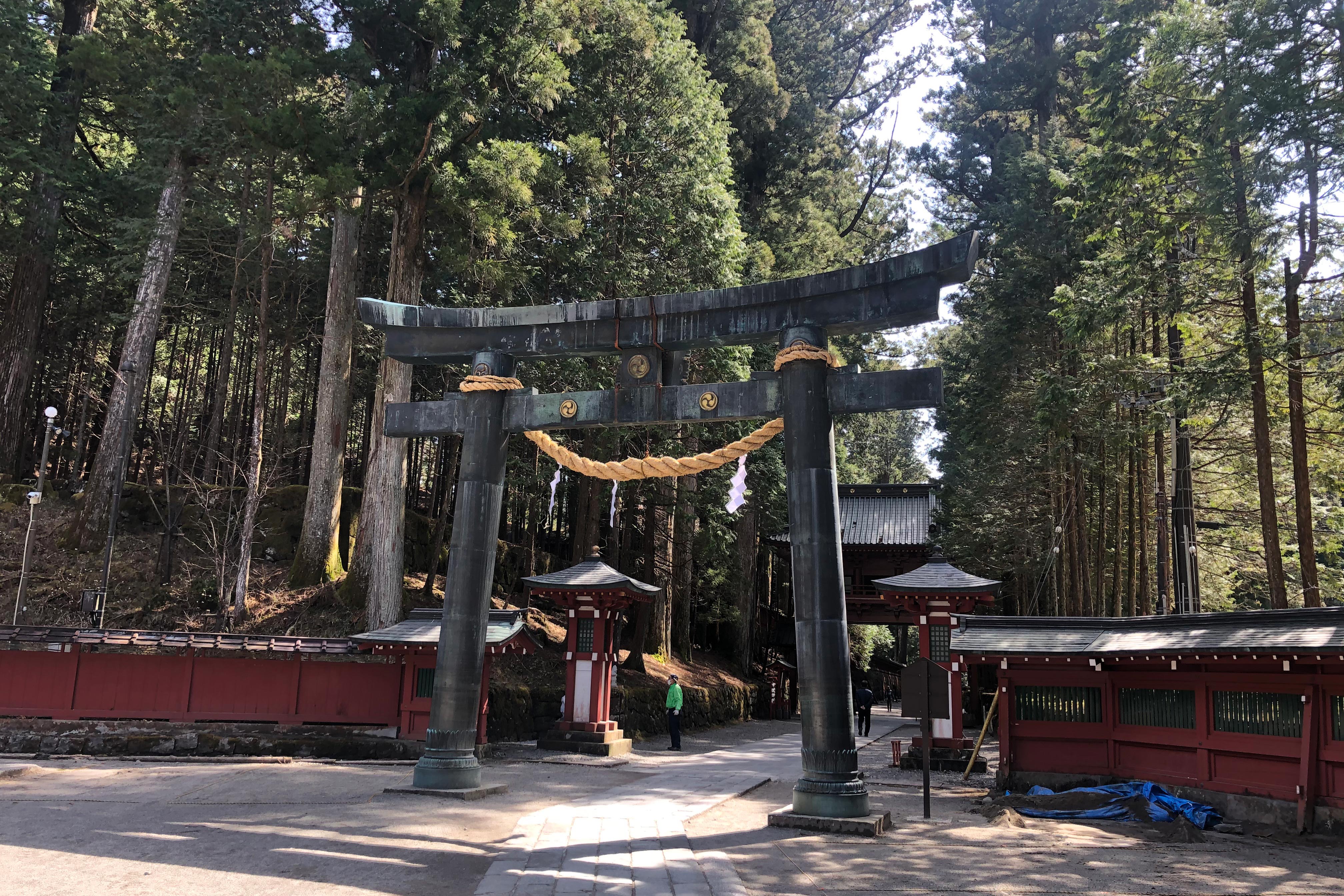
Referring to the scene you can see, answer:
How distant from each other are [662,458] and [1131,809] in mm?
6801

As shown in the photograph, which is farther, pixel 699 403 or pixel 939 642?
pixel 939 642

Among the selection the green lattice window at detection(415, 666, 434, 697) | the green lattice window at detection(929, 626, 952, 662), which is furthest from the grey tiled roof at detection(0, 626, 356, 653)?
the green lattice window at detection(929, 626, 952, 662)

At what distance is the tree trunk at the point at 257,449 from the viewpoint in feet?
49.9

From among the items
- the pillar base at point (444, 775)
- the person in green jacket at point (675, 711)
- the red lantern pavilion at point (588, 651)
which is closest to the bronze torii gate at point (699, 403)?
the pillar base at point (444, 775)

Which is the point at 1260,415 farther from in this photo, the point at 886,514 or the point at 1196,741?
the point at 886,514

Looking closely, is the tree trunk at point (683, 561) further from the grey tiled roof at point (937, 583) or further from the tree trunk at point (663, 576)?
the grey tiled roof at point (937, 583)

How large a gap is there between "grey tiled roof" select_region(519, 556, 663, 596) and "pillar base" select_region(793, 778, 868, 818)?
757 cm

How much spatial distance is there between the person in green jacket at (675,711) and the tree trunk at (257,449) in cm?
800

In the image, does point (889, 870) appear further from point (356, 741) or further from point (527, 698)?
point (527, 698)

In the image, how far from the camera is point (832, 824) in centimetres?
743

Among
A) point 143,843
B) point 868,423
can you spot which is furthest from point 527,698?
point 868,423

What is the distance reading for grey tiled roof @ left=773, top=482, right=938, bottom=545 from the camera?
2909 cm

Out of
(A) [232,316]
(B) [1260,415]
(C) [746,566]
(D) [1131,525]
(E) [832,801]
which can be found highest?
(A) [232,316]

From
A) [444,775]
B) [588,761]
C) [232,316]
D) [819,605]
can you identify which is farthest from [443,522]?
[819,605]
